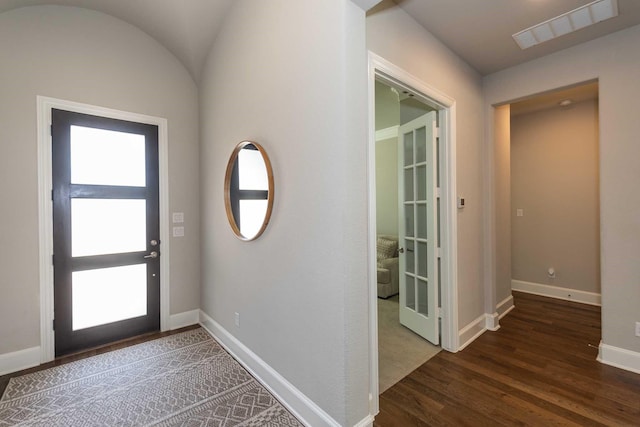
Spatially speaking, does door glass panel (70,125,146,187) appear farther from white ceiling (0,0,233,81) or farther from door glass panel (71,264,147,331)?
white ceiling (0,0,233,81)

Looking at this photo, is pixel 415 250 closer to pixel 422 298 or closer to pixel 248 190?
pixel 422 298

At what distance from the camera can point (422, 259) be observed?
2883 mm

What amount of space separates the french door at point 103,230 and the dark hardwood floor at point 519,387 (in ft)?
8.86

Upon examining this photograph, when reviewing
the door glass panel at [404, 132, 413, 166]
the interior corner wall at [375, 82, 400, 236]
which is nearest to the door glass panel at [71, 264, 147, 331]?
the door glass panel at [404, 132, 413, 166]

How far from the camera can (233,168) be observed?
8.43 ft

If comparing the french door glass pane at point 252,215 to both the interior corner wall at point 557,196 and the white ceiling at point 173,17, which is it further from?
the interior corner wall at point 557,196

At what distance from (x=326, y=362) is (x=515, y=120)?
4764 mm

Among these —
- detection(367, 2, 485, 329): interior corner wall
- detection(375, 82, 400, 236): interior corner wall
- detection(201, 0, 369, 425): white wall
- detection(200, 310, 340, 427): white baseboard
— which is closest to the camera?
detection(201, 0, 369, 425): white wall

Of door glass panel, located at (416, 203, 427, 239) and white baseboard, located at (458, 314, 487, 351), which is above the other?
door glass panel, located at (416, 203, 427, 239)

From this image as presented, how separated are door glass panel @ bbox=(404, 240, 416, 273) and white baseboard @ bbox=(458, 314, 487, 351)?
28.9 inches

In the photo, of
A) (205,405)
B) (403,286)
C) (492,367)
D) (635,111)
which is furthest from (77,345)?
(635,111)

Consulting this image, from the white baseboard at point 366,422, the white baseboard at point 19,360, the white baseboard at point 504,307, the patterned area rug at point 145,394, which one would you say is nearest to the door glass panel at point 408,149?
the white baseboard at point 504,307

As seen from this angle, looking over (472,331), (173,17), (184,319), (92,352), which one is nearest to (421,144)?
(472,331)

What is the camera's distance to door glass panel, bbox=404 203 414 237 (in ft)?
9.92
